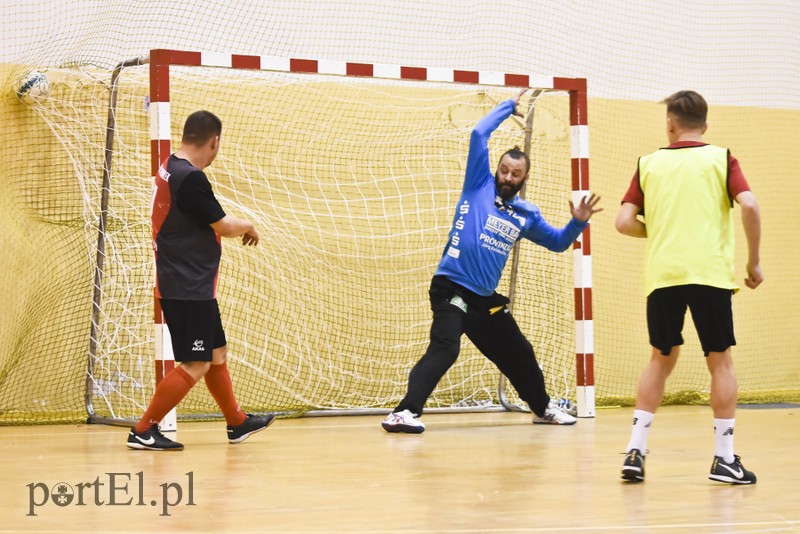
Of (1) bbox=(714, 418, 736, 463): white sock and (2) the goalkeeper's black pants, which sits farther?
(2) the goalkeeper's black pants

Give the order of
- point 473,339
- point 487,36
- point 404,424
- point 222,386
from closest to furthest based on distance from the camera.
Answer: point 222,386 → point 404,424 → point 473,339 → point 487,36

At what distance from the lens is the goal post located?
28.0 feet

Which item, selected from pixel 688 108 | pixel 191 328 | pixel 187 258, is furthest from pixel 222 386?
pixel 688 108

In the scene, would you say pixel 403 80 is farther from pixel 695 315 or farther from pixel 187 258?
pixel 695 315

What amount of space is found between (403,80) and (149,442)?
3.37 meters

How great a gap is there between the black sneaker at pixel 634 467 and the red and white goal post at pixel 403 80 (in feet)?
10.5

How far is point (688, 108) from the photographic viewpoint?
5.05m

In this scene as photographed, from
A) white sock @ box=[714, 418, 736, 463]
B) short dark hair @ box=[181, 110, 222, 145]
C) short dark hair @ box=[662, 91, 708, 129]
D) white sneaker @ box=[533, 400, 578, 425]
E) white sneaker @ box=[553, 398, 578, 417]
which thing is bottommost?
white sneaker @ box=[553, 398, 578, 417]

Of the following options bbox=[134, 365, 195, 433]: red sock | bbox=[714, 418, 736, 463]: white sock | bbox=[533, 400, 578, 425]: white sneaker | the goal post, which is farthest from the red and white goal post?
bbox=[714, 418, 736, 463]: white sock

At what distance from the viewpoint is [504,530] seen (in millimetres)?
3842

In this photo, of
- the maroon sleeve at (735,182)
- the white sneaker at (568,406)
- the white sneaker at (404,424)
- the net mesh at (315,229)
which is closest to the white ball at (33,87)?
the net mesh at (315,229)

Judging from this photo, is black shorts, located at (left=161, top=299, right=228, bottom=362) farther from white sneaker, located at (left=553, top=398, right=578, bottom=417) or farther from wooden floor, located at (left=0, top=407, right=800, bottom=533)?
white sneaker, located at (left=553, top=398, right=578, bottom=417)

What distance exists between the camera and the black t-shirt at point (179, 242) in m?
6.16

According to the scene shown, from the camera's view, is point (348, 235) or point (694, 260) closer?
point (694, 260)
